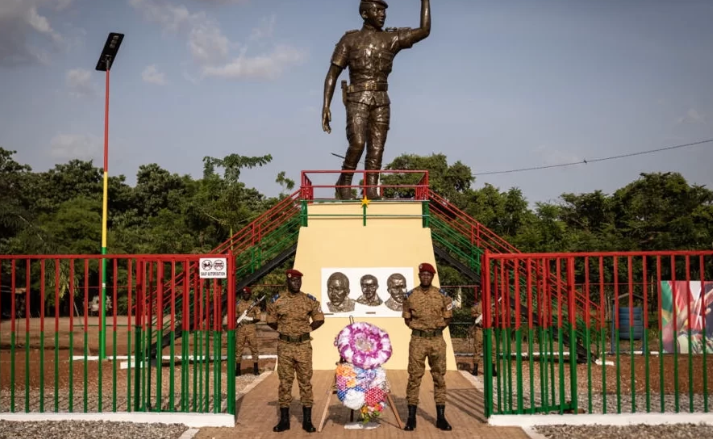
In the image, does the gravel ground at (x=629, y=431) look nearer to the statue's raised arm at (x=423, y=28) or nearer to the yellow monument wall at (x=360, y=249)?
the yellow monument wall at (x=360, y=249)

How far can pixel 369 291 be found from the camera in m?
15.3

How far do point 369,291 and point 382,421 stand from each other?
5.79 meters

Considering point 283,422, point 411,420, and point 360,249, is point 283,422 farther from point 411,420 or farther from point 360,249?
point 360,249

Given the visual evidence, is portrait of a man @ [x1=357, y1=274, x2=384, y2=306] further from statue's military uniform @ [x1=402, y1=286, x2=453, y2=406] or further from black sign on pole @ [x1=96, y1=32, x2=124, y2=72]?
black sign on pole @ [x1=96, y1=32, x2=124, y2=72]

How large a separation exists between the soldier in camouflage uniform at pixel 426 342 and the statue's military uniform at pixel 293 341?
123cm

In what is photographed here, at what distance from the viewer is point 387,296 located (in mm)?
15297

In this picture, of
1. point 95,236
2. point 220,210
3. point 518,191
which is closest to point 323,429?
point 220,210

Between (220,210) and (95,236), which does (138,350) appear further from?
(95,236)

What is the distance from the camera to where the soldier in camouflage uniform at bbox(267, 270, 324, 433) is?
29.4ft

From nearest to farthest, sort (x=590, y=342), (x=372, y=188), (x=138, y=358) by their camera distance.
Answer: (x=138, y=358), (x=590, y=342), (x=372, y=188)

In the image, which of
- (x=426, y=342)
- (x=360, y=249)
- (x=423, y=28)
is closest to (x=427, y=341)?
(x=426, y=342)

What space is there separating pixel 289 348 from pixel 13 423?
12.5ft

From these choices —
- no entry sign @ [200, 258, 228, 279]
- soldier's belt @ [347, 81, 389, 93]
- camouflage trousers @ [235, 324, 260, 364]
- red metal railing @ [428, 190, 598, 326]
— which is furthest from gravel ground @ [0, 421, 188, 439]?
soldier's belt @ [347, 81, 389, 93]

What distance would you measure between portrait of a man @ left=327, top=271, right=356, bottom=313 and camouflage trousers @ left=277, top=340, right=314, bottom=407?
6.20 meters
